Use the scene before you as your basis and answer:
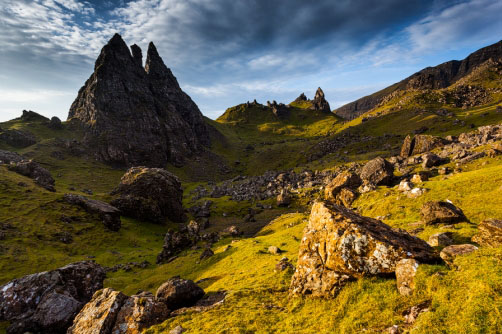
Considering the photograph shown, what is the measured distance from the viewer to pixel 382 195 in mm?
41562

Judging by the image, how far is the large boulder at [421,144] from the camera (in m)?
76.1

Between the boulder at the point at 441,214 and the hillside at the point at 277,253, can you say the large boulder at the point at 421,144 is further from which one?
the boulder at the point at 441,214

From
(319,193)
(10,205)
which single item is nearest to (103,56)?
(10,205)

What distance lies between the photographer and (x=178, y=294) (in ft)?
71.6

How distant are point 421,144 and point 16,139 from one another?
700 ft

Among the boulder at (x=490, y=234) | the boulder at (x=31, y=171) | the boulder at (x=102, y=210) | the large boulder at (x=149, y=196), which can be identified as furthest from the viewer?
the boulder at (x=31, y=171)

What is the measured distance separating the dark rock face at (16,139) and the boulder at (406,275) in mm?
198174

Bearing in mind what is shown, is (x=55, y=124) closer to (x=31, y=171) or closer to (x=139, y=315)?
Answer: (x=31, y=171)

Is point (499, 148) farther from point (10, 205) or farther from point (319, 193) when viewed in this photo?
point (10, 205)

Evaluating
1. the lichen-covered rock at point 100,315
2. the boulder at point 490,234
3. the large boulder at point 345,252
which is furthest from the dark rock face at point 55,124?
the boulder at point 490,234

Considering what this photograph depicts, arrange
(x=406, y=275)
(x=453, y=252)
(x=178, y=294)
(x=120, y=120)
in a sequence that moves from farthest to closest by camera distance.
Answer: (x=120, y=120) → (x=178, y=294) → (x=453, y=252) → (x=406, y=275)

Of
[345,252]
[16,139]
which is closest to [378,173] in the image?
[345,252]

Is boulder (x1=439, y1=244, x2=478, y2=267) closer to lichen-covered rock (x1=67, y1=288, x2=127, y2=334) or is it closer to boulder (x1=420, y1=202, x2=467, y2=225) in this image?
boulder (x1=420, y1=202, x2=467, y2=225)

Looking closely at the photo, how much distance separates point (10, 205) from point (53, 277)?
54.1m
